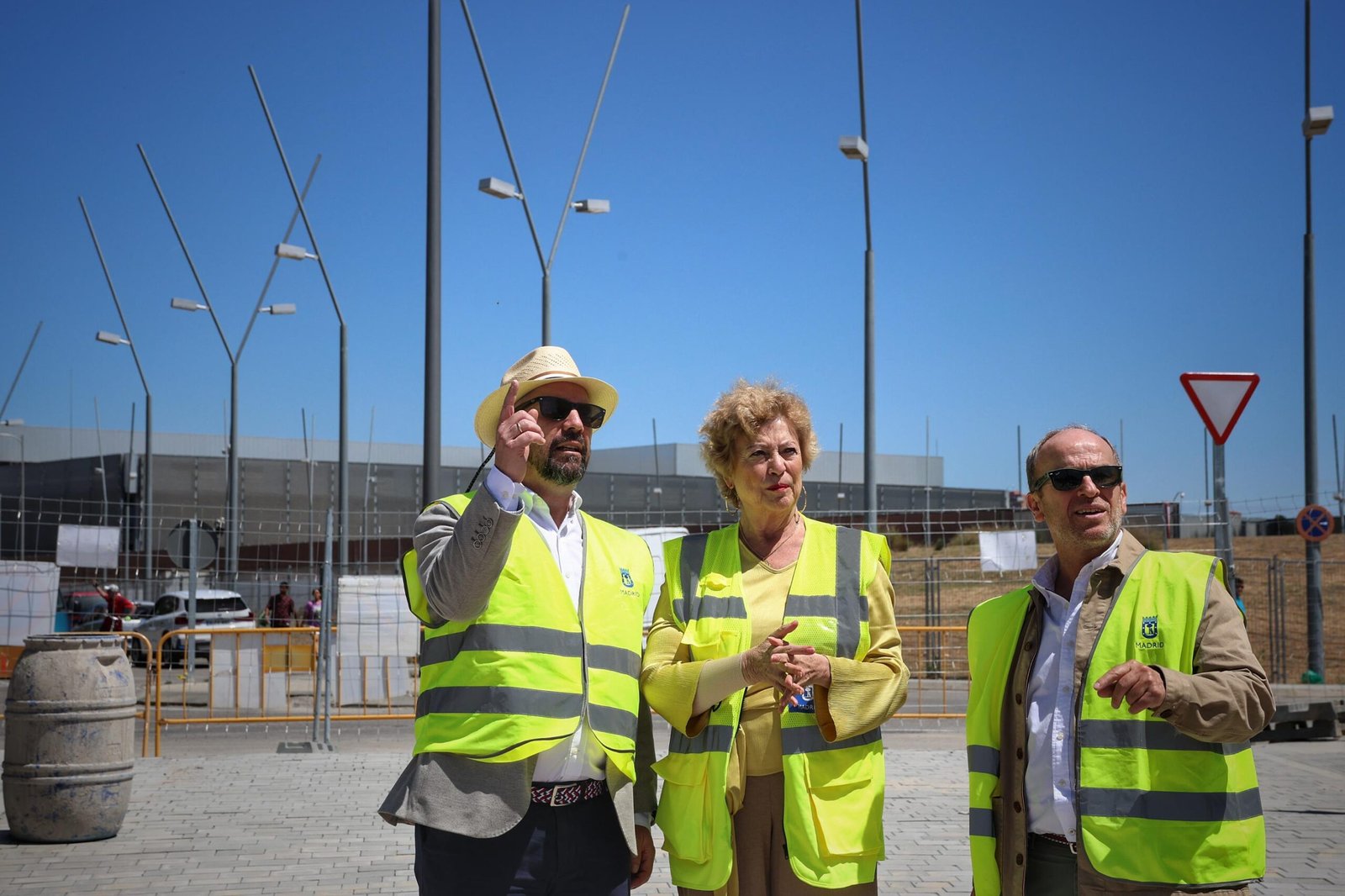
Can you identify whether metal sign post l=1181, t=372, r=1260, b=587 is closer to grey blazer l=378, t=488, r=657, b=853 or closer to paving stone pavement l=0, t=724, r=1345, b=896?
paving stone pavement l=0, t=724, r=1345, b=896

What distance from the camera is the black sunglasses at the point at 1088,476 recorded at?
3.80 metres

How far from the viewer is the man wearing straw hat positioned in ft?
11.9

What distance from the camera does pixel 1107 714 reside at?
11.6 feet

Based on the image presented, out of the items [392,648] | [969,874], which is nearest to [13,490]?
[392,648]

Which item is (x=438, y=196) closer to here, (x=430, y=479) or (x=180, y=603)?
(x=430, y=479)

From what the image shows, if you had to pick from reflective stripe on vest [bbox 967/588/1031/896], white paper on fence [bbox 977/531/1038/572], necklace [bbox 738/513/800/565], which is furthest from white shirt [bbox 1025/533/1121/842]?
white paper on fence [bbox 977/531/1038/572]

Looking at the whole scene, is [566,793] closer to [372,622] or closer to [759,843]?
[759,843]

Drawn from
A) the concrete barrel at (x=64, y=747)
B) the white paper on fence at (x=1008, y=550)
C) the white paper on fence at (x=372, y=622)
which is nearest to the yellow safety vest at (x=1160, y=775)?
the concrete barrel at (x=64, y=747)

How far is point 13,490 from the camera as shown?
51844 millimetres

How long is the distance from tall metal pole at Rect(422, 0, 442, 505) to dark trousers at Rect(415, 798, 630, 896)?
346 inches

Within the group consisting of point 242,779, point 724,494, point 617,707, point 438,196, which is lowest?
point 242,779

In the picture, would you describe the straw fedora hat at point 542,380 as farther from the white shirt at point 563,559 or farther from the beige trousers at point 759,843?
the beige trousers at point 759,843

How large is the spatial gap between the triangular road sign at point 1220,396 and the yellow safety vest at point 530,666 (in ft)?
21.7

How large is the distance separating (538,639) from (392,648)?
36.9ft
